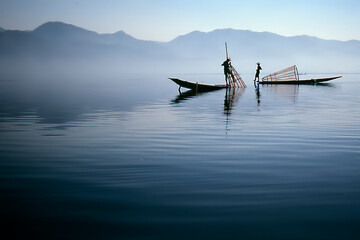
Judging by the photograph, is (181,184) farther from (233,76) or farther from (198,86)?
(233,76)

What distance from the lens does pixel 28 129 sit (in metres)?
13.4

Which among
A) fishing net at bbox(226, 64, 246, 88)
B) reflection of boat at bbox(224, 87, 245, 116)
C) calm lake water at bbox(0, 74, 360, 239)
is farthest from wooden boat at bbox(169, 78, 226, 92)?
calm lake water at bbox(0, 74, 360, 239)

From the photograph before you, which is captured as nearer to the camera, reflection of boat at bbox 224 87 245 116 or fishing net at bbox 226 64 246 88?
reflection of boat at bbox 224 87 245 116

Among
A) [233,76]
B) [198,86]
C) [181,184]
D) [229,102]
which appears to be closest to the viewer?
[181,184]

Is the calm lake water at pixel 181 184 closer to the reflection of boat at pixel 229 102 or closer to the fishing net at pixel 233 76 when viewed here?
the reflection of boat at pixel 229 102

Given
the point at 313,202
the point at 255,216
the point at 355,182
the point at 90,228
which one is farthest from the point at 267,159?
the point at 90,228

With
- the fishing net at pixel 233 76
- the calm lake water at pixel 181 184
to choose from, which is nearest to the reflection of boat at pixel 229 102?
the calm lake water at pixel 181 184

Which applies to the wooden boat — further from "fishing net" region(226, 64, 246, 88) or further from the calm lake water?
the calm lake water

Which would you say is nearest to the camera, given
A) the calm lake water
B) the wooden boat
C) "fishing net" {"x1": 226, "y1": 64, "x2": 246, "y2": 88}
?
the calm lake water

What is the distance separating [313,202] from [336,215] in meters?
0.52

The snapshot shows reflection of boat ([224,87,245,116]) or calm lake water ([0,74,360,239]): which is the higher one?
reflection of boat ([224,87,245,116])

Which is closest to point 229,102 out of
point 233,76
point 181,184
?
point 233,76

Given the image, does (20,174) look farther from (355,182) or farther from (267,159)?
(355,182)

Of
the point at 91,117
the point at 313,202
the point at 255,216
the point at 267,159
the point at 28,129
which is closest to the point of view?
the point at 255,216
